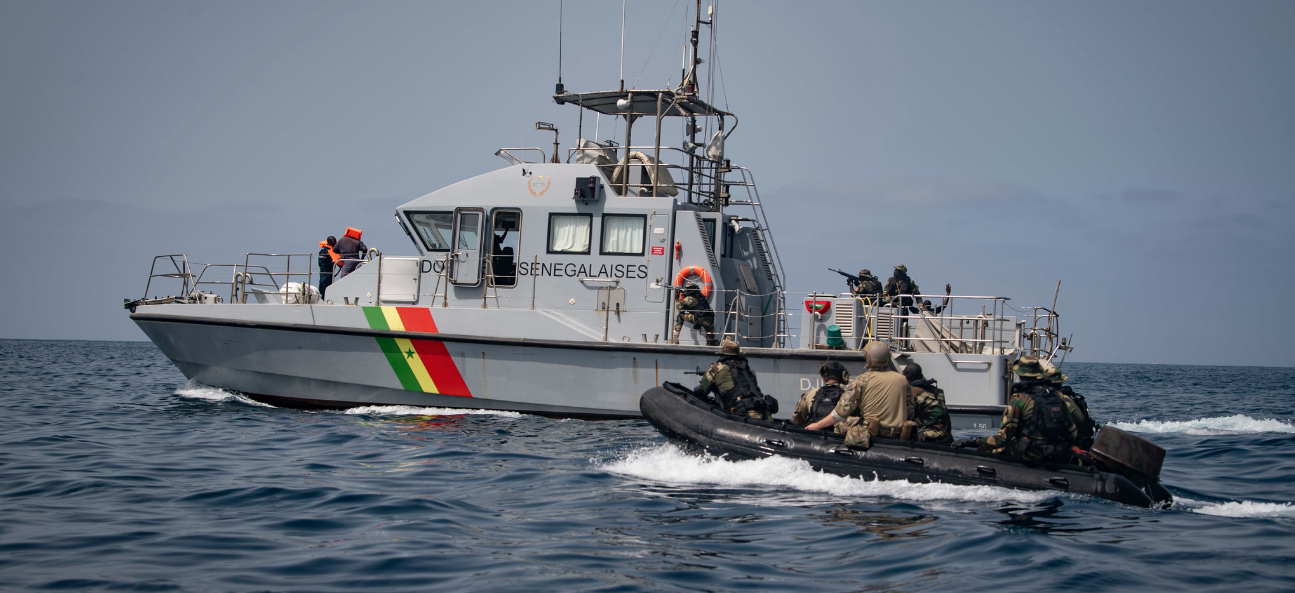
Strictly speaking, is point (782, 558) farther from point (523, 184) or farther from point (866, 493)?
point (523, 184)

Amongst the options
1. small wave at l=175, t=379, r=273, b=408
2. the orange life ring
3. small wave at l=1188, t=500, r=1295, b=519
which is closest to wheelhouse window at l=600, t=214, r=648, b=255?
the orange life ring

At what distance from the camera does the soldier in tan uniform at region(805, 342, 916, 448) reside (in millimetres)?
7227

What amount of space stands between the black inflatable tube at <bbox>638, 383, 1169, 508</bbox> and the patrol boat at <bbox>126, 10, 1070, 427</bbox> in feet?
8.09

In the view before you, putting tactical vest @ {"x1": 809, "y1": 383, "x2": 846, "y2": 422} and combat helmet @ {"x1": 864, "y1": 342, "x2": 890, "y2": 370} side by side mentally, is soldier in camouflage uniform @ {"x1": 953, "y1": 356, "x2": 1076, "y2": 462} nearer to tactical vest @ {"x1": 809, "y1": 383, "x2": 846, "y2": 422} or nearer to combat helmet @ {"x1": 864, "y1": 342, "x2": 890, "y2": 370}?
combat helmet @ {"x1": 864, "y1": 342, "x2": 890, "y2": 370}

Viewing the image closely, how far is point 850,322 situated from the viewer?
10.5 metres

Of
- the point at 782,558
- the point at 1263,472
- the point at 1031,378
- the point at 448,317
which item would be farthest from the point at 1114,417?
the point at 782,558

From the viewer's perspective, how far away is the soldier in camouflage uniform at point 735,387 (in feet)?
27.2

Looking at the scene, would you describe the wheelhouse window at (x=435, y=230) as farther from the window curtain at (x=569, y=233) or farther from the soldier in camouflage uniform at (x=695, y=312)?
the soldier in camouflage uniform at (x=695, y=312)

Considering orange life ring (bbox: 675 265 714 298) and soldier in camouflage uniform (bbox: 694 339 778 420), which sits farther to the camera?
orange life ring (bbox: 675 265 714 298)

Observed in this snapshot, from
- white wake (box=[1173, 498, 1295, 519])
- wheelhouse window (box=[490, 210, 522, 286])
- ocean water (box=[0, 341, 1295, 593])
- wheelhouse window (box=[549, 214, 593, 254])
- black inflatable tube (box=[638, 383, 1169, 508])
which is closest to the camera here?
ocean water (box=[0, 341, 1295, 593])

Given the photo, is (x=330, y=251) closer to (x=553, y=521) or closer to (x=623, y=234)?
(x=623, y=234)

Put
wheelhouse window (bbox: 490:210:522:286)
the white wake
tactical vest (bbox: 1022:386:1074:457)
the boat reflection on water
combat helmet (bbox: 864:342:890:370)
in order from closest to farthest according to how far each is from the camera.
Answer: the boat reflection on water, the white wake, tactical vest (bbox: 1022:386:1074:457), combat helmet (bbox: 864:342:890:370), wheelhouse window (bbox: 490:210:522:286)

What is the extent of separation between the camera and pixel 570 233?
1150 centimetres

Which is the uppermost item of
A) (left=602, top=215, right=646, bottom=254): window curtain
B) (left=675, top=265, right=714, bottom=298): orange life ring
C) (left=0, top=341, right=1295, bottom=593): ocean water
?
(left=602, top=215, right=646, bottom=254): window curtain
